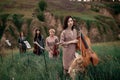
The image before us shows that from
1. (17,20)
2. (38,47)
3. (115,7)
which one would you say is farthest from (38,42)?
(115,7)

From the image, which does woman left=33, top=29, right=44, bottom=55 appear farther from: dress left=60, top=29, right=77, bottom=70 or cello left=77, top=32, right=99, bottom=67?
cello left=77, top=32, right=99, bottom=67

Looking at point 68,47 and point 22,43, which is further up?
point 68,47

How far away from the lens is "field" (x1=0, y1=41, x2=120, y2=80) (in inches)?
235

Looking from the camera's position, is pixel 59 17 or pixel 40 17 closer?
pixel 59 17

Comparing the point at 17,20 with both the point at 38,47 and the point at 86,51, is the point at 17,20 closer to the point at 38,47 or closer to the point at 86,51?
the point at 38,47

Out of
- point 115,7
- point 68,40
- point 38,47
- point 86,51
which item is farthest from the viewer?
point 115,7

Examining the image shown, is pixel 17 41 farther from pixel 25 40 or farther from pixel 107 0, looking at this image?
pixel 107 0

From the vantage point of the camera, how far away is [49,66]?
6.49 meters

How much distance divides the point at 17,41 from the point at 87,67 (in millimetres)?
1455

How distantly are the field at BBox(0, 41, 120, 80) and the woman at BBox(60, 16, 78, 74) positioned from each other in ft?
0.72

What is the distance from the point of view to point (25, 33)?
22.5 feet

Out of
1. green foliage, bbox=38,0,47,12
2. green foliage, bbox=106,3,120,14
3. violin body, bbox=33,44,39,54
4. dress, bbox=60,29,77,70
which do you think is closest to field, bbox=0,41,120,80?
violin body, bbox=33,44,39,54

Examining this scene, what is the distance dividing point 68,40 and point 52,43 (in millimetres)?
513

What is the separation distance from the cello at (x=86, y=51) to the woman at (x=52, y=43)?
0.61 meters
